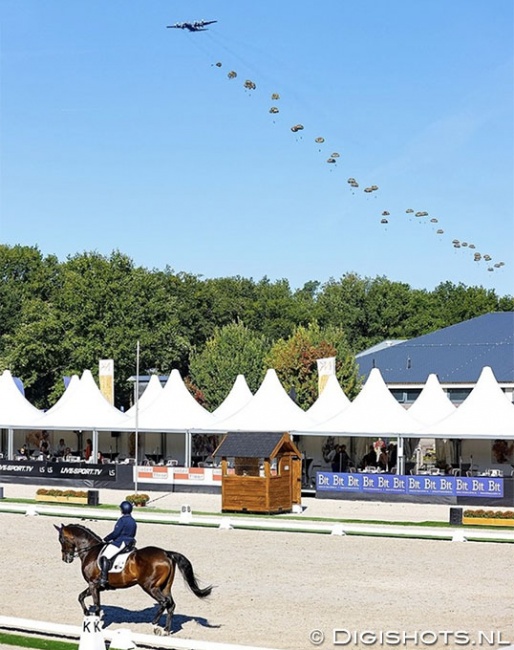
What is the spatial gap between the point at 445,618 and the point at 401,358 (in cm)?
6847

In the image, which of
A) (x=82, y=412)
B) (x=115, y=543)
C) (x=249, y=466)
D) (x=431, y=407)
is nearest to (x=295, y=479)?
(x=249, y=466)

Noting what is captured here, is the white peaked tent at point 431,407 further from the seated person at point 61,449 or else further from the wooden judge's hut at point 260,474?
the seated person at point 61,449

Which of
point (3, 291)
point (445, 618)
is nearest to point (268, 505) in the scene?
point (445, 618)

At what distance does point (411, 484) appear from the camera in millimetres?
41500

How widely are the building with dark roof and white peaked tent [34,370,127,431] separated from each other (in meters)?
28.6

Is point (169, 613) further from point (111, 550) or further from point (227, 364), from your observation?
point (227, 364)

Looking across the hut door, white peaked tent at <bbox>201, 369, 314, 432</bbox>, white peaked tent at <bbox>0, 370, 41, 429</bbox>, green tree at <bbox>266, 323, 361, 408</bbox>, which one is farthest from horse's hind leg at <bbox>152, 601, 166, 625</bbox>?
green tree at <bbox>266, 323, 361, 408</bbox>

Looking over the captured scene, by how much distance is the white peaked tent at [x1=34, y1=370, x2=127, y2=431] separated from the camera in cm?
5062

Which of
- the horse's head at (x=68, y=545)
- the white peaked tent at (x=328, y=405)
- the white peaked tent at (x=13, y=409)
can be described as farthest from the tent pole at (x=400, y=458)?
the horse's head at (x=68, y=545)

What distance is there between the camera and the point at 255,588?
2128 centimetres

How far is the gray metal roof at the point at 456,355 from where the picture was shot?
78.3 m

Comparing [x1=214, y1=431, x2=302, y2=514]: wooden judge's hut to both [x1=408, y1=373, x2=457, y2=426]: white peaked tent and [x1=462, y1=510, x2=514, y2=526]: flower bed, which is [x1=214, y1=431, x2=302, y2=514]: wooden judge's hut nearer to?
[x1=462, y1=510, x2=514, y2=526]: flower bed

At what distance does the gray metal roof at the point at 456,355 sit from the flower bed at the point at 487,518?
4224 centimetres

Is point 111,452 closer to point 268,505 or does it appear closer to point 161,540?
point 268,505
